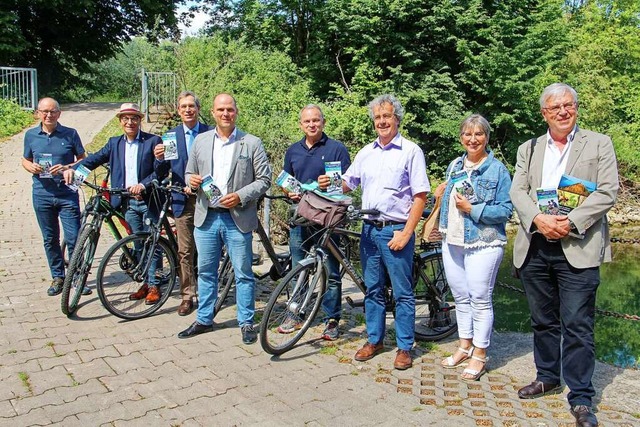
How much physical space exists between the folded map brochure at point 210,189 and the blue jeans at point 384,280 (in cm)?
115

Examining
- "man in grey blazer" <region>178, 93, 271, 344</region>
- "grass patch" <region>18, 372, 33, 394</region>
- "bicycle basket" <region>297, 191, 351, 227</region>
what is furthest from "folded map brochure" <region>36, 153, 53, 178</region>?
"bicycle basket" <region>297, 191, 351, 227</region>

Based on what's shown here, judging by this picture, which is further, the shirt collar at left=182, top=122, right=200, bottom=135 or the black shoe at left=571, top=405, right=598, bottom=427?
the shirt collar at left=182, top=122, right=200, bottom=135

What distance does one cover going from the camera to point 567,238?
3533 mm

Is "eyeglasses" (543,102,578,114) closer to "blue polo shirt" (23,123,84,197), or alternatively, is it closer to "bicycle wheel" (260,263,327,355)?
"bicycle wheel" (260,263,327,355)

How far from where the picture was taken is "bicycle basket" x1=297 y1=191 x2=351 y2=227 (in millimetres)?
4434

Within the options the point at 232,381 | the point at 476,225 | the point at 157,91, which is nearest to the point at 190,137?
the point at 232,381

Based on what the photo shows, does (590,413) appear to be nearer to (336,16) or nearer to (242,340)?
(242,340)

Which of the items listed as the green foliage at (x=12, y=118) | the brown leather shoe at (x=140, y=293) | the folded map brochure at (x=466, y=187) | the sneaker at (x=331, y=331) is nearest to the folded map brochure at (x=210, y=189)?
the sneaker at (x=331, y=331)

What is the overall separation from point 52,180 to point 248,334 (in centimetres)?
265

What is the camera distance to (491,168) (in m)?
4.02

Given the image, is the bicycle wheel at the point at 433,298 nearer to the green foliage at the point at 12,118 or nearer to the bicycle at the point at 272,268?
the bicycle at the point at 272,268

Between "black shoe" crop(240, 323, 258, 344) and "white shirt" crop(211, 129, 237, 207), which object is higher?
"white shirt" crop(211, 129, 237, 207)

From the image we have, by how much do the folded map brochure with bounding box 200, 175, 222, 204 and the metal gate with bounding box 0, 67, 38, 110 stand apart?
16.1 m

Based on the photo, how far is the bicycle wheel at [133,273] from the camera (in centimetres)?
524
